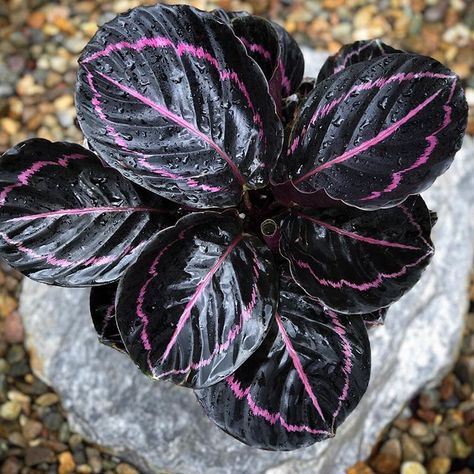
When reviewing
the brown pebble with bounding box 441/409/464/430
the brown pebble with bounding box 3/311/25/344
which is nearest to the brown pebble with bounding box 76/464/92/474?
the brown pebble with bounding box 3/311/25/344

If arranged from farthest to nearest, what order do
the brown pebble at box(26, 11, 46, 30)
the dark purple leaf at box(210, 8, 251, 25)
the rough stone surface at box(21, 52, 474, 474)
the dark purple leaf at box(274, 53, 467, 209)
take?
the brown pebble at box(26, 11, 46, 30) → the rough stone surface at box(21, 52, 474, 474) → the dark purple leaf at box(210, 8, 251, 25) → the dark purple leaf at box(274, 53, 467, 209)

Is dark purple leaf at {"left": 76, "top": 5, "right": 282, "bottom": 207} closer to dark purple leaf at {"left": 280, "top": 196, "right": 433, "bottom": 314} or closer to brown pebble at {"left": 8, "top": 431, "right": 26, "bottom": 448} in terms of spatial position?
dark purple leaf at {"left": 280, "top": 196, "right": 433, "bottom": 314}

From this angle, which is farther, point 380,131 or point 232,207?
point 232,207

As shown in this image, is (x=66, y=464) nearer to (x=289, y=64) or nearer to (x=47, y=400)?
(x=47, y=400)

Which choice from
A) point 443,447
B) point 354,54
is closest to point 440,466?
point 443,447

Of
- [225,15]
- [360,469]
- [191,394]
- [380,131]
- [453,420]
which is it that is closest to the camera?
[380,131]

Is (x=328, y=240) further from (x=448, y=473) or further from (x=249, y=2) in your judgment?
(x=249, y=2)
